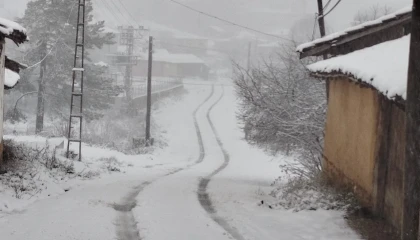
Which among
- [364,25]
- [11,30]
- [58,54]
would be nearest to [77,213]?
[11,30]

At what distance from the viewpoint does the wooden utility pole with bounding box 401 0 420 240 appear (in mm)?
5172

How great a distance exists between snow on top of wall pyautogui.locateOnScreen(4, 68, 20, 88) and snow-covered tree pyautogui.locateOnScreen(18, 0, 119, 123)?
19.0 metres

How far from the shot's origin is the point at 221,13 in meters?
130

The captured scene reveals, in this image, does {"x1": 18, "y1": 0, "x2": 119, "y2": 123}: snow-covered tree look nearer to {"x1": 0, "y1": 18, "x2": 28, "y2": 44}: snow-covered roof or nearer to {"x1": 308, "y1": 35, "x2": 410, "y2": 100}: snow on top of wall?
{"x1": 0, "y1": 18, "x2": 28, "y2": 44}: snow-covered roof

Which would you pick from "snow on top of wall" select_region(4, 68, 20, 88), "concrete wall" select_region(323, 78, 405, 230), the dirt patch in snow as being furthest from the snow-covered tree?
the dirt patch in snow

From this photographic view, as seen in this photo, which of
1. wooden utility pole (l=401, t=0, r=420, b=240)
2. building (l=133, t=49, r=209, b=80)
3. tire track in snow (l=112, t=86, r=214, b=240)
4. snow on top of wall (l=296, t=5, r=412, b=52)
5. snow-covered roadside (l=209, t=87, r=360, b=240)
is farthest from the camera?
building (l=133, t=49, r=209, b=80)

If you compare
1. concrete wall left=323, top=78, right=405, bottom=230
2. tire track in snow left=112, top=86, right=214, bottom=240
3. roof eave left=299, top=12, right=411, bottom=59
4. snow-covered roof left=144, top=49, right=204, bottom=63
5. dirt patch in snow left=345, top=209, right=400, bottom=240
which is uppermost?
snow-covered roof left=144, top=49, right=204, bottom=63

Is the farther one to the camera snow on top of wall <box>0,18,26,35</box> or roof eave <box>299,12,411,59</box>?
snow on top of wall <box>0,18,26,35</box>

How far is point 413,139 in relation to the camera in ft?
17.3

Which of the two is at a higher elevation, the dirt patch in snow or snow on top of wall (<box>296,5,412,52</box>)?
snow on top of wall (<box>296,5,412,52</box>)

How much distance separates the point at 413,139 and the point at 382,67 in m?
3.62

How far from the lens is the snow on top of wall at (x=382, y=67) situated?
7.43 meters

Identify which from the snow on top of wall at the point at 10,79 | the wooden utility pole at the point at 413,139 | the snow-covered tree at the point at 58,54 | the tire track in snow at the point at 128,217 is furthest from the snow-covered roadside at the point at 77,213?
the snow-covered tree at the point at 58,54

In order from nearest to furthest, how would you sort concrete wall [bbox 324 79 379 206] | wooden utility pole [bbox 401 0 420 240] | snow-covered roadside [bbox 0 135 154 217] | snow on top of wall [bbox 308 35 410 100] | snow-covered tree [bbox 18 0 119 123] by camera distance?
wooden utility pole [bbox 401 0 420 240]
snow on top of wall [bbox 308 35 410 100]
concrete wall [bbox 324 79 379 206]
snow-covered roadside [bbox 0 135 154 217]
snow-covered tree [bbox 18 0 119 123]
